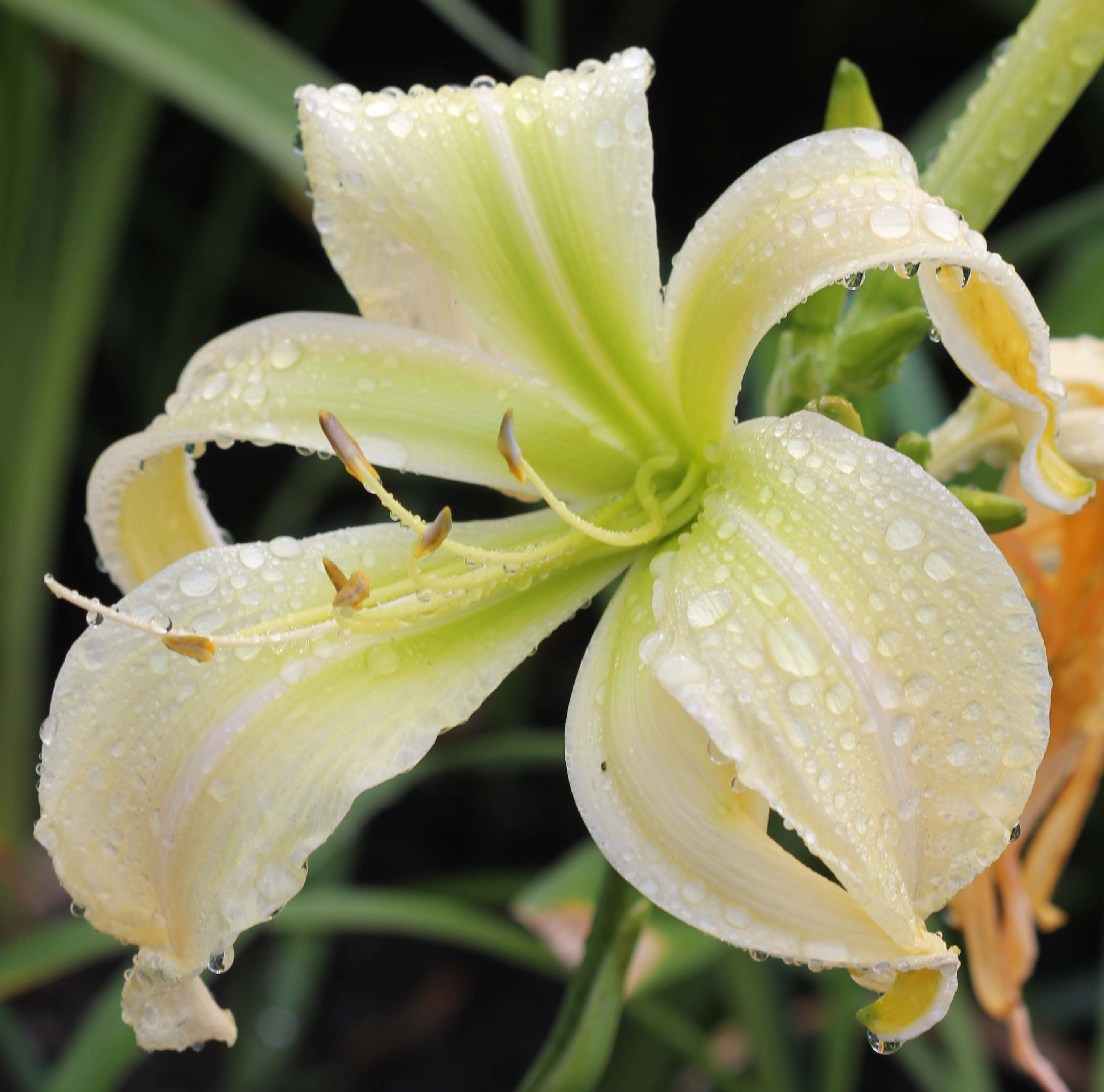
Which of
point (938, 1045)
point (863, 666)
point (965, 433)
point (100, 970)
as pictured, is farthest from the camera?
point (100, 970)

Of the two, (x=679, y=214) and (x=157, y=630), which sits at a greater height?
(x=157, y=630)

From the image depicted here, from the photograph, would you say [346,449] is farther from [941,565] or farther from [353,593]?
[941,565]

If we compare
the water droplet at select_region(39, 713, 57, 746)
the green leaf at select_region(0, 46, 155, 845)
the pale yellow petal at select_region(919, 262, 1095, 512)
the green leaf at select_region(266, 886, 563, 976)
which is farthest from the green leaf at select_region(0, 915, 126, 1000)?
the pale yellow petal at select_region(919, 262, 1095, 512)

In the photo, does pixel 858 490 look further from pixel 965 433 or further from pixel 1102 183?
pixel 1102 183

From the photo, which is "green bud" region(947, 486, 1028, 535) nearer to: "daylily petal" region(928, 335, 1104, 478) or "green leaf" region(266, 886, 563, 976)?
"daylily petal" region(928, 335, 1104, 478)

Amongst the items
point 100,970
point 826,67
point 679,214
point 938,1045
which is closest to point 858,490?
point 938,1045

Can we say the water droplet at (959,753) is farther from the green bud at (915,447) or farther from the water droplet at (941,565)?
the green bud at (915,447)

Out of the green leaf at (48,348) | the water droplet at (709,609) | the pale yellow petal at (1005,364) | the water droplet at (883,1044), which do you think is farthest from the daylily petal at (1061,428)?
the green leaf at (48,348)
